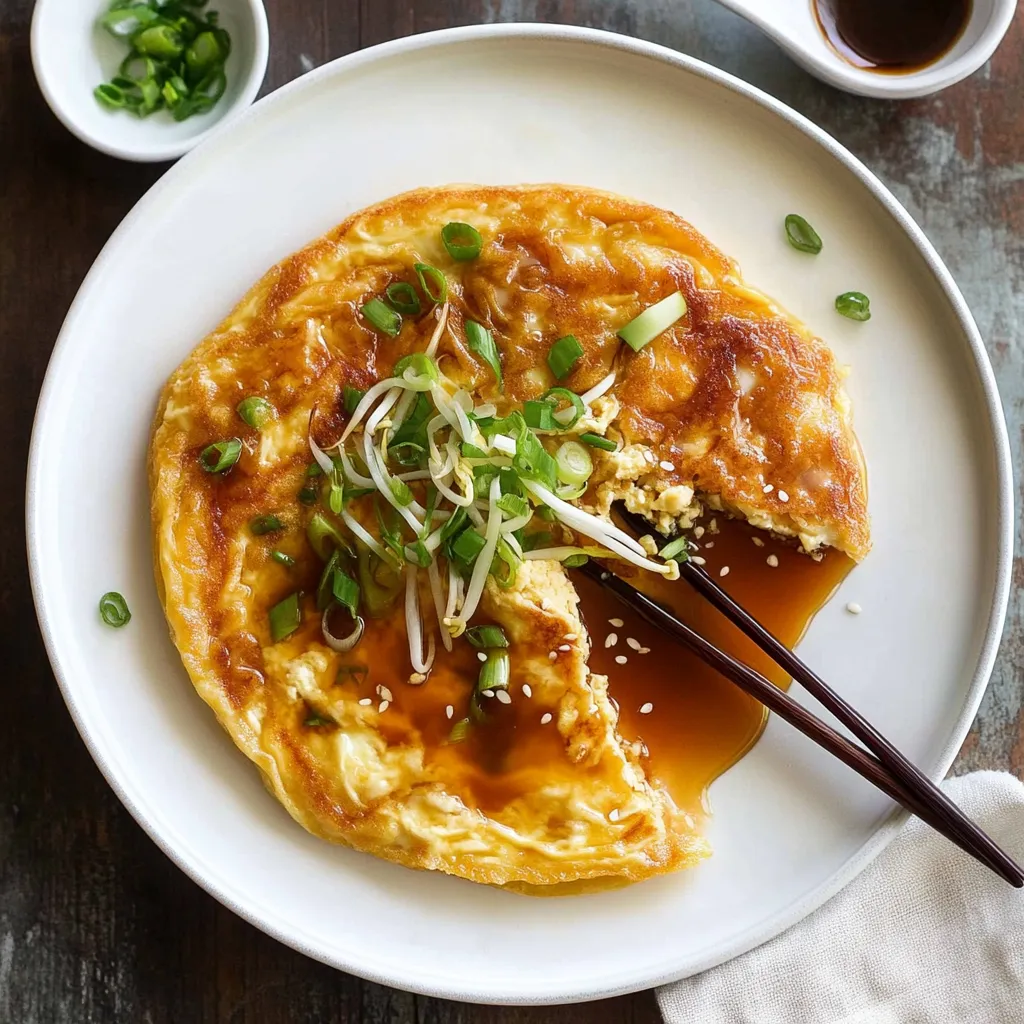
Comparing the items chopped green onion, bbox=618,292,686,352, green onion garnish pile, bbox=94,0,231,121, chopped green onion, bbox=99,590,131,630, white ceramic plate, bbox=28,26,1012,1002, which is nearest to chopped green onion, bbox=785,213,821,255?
white ceramic plate, bbox=28,26,1012,1002

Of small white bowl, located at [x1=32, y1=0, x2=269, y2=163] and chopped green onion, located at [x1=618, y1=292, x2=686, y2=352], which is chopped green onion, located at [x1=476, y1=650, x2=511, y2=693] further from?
small white bowl, located at [x1=32, y1=0, x2=269, y2=163]

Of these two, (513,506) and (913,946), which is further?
(913,946)

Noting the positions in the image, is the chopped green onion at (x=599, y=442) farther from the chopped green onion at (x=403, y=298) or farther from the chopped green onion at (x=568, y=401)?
the chopped green onion at (x=403, y=298)

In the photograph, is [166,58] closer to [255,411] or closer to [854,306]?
[255,411]

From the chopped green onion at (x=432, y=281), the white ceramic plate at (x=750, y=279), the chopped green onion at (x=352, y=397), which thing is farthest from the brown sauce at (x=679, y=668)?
the chopped green onion at (x=432, y=281)

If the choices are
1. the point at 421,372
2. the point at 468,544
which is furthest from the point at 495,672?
the point at 421,372

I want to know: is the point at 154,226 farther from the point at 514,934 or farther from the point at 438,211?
the point at 514,934
